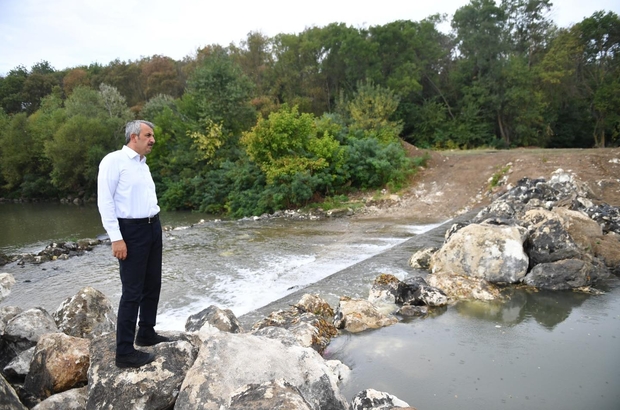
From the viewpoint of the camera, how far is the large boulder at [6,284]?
28.4 feet

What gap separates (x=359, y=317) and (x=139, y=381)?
10.1ft

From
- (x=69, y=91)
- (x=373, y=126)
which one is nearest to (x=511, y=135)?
(x=373, y=126)

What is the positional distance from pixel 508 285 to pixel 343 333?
3.14 metres

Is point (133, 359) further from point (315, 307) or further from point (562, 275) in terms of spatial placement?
point (562, 275)

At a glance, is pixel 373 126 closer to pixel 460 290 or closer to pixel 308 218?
pixel 308 218

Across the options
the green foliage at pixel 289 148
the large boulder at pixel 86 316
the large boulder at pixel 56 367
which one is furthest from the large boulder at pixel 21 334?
the green foliage at pixel 289 148

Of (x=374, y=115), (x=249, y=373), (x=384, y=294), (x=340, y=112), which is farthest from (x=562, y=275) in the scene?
(x=340, y=112)

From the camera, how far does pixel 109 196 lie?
3135 mm

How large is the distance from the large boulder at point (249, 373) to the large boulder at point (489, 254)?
4365 mm

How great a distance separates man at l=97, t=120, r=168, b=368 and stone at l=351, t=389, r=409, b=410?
165cm

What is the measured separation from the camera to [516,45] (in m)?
31.6

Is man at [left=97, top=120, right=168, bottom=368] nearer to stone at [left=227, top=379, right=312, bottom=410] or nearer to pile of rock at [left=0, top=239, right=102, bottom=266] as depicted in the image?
stone at [left=227, top=379, right=312, bottom=410]

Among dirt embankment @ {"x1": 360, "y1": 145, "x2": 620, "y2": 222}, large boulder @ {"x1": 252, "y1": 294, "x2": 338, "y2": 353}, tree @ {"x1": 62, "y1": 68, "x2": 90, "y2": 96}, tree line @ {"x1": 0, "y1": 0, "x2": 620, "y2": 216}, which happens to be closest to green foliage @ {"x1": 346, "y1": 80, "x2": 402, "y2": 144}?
tree line @ {"x1": 0, "y1": 0, "x2": 620, "y2": 216}

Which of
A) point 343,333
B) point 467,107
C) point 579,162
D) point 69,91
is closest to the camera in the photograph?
point 343,333
